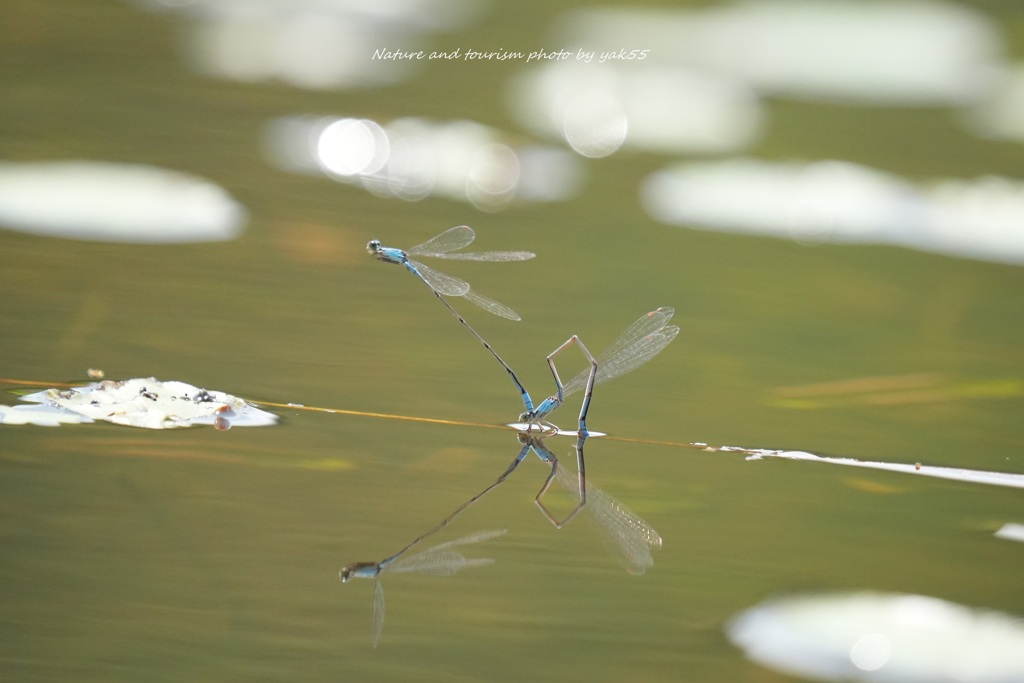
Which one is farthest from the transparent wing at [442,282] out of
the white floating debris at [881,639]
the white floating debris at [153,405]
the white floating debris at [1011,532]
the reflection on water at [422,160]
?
the white floating debris at [1011,532]

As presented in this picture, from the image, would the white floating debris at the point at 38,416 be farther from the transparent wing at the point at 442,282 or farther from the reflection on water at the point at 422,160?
the reflection on water at the point at 422,160

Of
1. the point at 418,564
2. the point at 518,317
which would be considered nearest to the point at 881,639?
the point at 418,564

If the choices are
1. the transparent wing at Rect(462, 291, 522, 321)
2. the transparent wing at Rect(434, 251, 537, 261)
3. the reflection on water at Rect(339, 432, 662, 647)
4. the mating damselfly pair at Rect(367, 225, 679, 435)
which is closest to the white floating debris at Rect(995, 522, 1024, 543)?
the reflection on water at Rect(339, 432, 662, 647)

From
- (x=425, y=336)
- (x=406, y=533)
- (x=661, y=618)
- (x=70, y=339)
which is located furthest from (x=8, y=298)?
(x=661, y=618)

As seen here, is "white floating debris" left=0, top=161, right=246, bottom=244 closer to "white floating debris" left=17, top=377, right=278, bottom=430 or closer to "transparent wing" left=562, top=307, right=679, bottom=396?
"white floating debris" left=17, top=377, right=278, bottom=430

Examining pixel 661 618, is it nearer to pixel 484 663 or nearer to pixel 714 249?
pixel 484 663

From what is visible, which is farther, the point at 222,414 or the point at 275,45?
the point at 275,45
